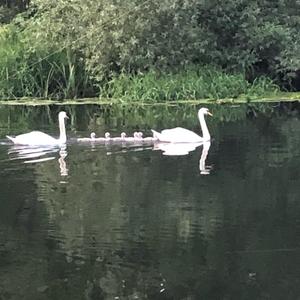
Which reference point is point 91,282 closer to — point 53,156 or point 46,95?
point 53,156

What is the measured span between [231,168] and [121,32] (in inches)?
586

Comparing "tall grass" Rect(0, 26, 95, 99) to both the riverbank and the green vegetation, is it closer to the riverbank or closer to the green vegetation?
the green vegetation

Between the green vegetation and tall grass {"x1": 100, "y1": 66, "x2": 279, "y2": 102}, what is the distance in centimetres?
3

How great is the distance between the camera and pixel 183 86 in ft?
88.1

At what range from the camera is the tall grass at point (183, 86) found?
26.7 meters

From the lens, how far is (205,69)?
28125 mm

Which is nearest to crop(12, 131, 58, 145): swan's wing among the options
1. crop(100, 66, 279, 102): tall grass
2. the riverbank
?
the riverbank

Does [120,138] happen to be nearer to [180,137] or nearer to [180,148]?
[180,137]

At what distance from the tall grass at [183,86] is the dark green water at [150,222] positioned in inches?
428

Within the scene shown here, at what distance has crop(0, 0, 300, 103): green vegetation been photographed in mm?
27000

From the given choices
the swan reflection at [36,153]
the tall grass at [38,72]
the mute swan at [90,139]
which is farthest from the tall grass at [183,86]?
the swan reflection at [36,153]

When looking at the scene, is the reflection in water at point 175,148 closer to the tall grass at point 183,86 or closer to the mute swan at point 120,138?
the mute swan at point 120,138

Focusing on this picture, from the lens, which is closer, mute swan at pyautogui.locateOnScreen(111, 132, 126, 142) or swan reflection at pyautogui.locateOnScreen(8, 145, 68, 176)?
swan reflection at pyautogui.locateOnScreen(8, 145, 68, 176)

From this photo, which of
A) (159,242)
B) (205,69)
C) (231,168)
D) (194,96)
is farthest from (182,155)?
(205,69)
